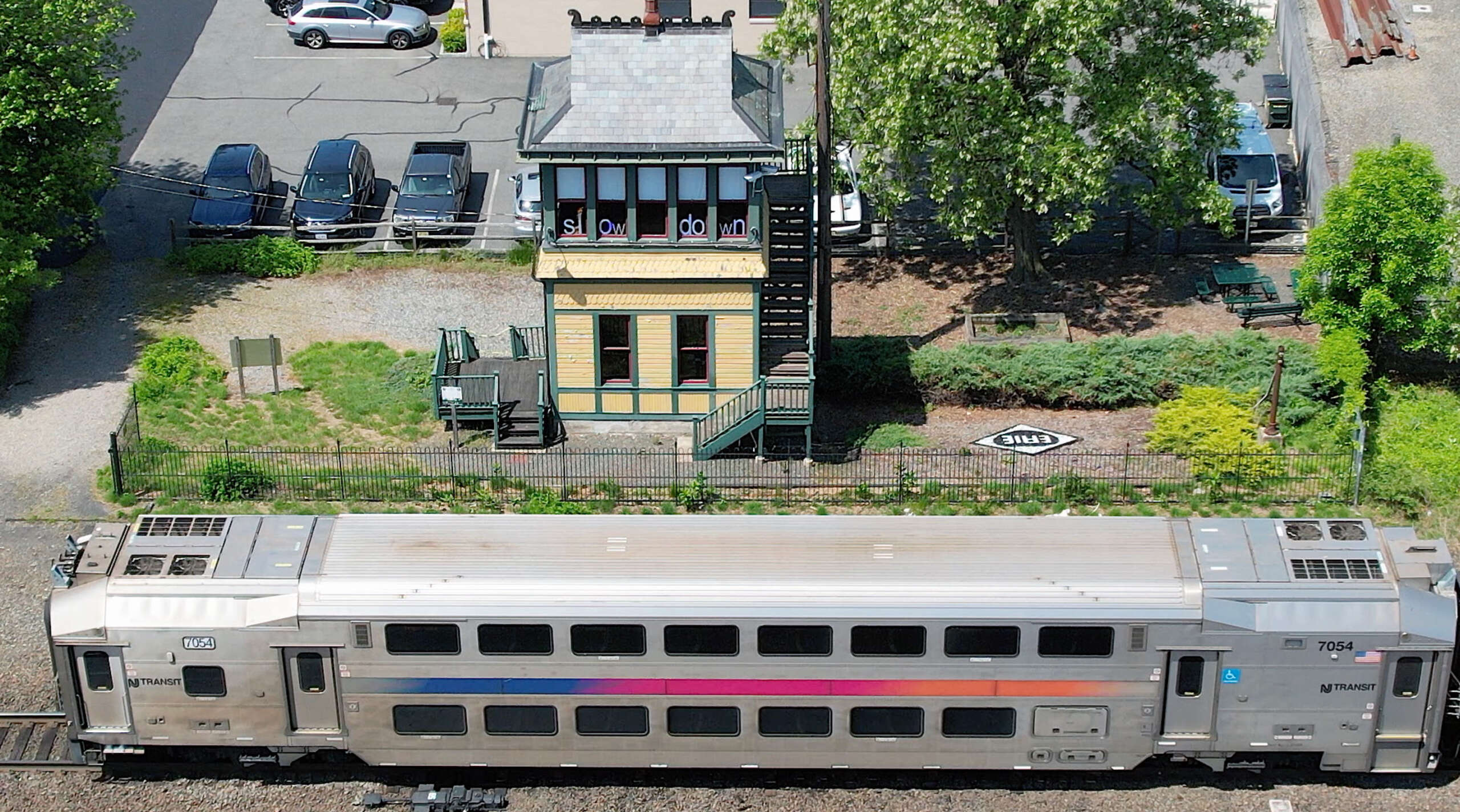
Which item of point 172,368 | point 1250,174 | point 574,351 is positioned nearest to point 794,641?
point 574,351

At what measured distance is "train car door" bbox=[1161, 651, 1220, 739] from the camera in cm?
2056

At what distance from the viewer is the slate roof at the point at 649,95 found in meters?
28.8

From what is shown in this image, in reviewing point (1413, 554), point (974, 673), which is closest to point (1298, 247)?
point (1413, 554)

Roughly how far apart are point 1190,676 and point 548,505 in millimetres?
11815

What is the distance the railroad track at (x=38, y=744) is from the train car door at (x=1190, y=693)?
14.0 m

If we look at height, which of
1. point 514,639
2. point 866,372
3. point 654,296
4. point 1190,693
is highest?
point 654,296

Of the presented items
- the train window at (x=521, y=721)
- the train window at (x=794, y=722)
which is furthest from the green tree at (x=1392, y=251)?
the train window at (x=521, y=721)

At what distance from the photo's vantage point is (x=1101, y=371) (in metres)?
32.0

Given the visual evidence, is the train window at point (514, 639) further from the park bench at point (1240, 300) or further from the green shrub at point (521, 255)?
the park bench at point (1240, 300)

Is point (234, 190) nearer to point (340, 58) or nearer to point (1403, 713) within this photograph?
point (340, 58)

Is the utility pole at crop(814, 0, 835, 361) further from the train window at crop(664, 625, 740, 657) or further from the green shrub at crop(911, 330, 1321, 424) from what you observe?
the train window at crop(664, 625, 740, 657)

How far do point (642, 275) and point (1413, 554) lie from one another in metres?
14.1

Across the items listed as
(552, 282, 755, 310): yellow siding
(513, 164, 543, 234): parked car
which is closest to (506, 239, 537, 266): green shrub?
(513, 164, 543, 234): parked car

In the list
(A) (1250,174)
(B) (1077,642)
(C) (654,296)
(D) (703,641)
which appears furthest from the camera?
(A) (1250,174)
